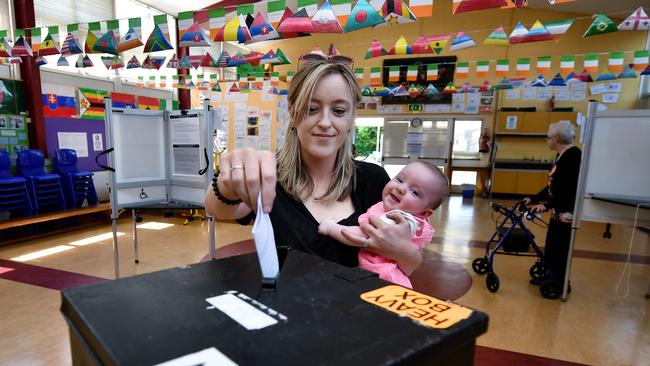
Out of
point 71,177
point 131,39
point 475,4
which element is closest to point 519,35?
point 475,4

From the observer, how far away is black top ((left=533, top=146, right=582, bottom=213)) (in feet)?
10.5

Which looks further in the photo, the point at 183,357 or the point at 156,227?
the point at 156,227

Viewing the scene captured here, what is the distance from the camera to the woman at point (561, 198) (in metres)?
3.22

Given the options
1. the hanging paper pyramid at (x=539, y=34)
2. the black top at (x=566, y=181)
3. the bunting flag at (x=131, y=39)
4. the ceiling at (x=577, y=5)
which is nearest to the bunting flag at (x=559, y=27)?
the hanging paper pyramid at (x=539, y=34)

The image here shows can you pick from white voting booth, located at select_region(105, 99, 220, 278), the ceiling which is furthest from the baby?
the ceiling

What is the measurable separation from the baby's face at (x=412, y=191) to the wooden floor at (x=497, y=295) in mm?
1513

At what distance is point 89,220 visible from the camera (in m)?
5.43

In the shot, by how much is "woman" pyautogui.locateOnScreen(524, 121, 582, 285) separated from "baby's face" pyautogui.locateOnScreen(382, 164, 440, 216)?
8.58 feet

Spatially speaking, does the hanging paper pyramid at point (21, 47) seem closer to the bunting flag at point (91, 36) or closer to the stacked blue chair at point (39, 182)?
the bunting flag at point (91, 36)

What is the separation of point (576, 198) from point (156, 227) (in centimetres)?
559

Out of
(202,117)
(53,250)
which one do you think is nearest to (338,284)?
(202,117)

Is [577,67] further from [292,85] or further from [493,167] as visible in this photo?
[292,85]

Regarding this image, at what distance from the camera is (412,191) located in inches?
48.8

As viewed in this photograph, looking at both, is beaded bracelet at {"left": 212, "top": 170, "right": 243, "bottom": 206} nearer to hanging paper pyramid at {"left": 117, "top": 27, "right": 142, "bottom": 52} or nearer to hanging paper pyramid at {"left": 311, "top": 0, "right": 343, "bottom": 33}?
hanging paper pyramid at {"left": 311, "top": 0, "right": 343, "bottom": 33}
